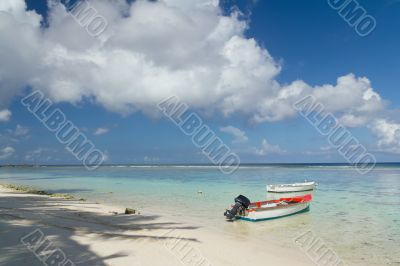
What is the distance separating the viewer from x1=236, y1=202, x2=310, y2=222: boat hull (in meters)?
19.6

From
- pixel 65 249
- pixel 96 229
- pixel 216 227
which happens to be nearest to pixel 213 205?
pixel 216 227

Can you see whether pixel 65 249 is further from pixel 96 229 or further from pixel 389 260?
pixel 389 260

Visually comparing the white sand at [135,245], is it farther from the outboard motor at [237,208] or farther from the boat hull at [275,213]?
the boat hull at [275,213]

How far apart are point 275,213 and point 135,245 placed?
11712 millimetres

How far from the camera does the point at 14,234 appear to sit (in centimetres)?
1189

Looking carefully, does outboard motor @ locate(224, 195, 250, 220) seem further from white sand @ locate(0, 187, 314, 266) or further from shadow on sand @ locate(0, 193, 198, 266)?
shadow on sand @ locate(0, 193, 198, 266)

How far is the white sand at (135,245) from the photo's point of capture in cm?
1000

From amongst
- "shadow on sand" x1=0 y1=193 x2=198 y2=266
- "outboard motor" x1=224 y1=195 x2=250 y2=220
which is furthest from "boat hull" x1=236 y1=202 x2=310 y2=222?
"shadow on sand" x1=0 y1=193 x2=198 y2=266

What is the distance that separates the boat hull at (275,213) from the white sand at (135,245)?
3883 mm

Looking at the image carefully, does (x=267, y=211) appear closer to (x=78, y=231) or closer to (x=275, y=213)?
(x=275, y=213)

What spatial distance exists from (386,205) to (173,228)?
19.5 metres

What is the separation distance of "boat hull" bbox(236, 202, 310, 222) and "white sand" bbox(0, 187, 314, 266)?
3883 millimetres

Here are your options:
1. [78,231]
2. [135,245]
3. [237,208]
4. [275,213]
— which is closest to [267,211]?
[275,213]

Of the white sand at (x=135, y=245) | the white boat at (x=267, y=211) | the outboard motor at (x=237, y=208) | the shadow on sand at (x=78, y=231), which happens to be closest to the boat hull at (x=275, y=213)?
the white boat at (x=267, y=211)
